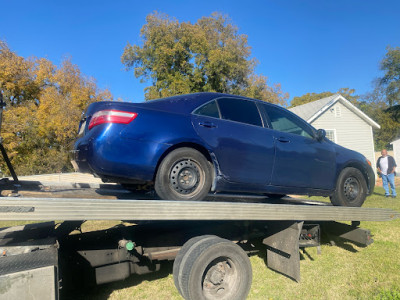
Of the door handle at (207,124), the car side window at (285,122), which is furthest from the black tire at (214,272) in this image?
the car side window at (285,122)

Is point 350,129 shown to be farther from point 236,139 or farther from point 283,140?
point 236,139

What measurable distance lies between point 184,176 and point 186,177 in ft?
0.09

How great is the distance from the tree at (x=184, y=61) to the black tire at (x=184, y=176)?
19.3m

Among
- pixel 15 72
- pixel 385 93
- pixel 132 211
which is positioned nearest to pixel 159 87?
pixel 15 72

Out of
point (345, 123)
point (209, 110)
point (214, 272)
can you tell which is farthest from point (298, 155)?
point (345, 123)

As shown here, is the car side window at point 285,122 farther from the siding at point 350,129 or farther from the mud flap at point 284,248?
the siding at point 350,129

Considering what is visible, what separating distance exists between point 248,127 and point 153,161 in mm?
1398

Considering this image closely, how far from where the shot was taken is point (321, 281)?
3936 mm

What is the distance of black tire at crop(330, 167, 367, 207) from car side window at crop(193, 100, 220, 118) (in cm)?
231

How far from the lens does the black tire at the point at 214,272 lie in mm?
3016

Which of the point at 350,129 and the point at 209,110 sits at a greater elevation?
the point at 350,129

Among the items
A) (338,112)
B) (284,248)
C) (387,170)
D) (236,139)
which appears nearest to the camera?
(236,139)

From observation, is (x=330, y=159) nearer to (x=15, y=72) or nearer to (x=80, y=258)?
(x=80, y=258)

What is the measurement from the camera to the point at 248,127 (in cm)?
384
